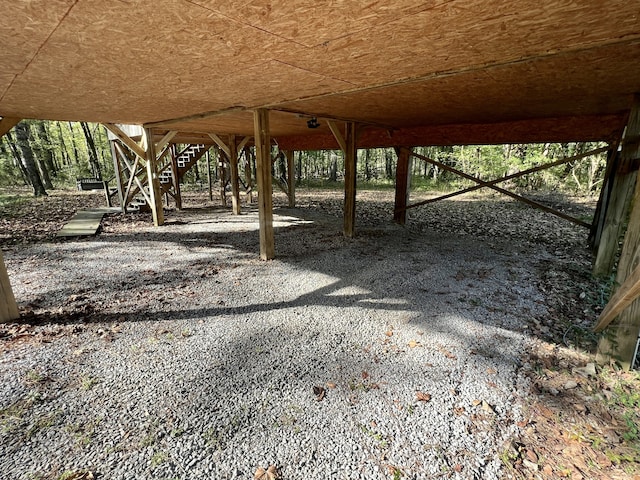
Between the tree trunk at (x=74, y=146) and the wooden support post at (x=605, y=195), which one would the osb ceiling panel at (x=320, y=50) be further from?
the tree trunk at (x=74, y=146)

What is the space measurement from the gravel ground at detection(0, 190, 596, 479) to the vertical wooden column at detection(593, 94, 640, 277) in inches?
36.2

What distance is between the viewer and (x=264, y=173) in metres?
5.34

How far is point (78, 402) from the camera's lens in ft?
7.50

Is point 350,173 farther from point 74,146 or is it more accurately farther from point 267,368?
point 74,146

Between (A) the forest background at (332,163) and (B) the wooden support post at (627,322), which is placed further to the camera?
(A) the forest background at (332,163)

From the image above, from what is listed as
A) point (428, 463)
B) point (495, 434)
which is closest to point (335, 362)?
point (428, 463)

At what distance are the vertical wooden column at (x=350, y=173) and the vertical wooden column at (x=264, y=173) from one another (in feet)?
7.66

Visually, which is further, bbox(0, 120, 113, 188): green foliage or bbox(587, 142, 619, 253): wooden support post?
bbox(0, 120, 113, 188): green foliage

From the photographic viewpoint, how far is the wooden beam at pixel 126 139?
7.71 m

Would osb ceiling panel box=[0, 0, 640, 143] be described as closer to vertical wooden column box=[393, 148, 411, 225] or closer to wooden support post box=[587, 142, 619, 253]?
Result: wooden support post box=[587, 142, 619, 253]

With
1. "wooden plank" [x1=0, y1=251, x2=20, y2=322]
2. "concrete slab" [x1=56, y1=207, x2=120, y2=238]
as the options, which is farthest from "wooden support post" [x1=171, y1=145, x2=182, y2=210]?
"wooden plank" [x1=0, y1=251, x2=20, y2=322]

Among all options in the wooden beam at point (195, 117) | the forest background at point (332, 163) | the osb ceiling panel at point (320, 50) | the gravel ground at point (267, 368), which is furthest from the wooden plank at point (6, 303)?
the forest background at point (332, 163)

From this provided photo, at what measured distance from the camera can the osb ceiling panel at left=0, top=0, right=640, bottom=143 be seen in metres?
1.65

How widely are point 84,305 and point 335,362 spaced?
356 centimetres
